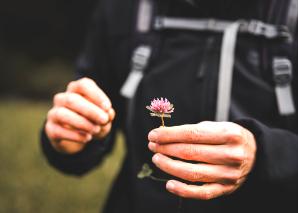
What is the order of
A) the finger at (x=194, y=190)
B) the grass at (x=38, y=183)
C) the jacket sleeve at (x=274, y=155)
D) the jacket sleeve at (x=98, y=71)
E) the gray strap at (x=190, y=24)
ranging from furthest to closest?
A: the grass at (x=38, y=183) < the jacket sleeve at (x=98, y=71) < the gray strap at (x=190, y=24) < the jacket sleeve at (x=274, y=155) < the finger at (x=194, y=190)

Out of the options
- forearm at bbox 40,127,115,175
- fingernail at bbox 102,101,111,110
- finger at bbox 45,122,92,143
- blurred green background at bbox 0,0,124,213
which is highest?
fingernail at bbox 102,101,111,110

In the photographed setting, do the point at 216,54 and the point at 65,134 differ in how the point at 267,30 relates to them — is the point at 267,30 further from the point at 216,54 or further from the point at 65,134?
the point at 65,134

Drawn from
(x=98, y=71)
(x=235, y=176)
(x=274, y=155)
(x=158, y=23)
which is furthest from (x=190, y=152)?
(x=98, y=71)

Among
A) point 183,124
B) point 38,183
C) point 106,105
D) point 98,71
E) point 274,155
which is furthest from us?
point 38,183

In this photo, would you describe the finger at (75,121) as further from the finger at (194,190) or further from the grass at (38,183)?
the grass at (38,183)

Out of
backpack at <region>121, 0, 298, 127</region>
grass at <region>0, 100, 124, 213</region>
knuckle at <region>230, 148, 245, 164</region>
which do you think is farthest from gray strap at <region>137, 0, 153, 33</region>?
grass at <region>0, 100, 124, 213</region>

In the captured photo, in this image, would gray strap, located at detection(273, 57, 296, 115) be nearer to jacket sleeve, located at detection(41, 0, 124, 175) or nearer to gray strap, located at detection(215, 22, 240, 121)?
gray strap, located at detection(215, 22, 240, 121)

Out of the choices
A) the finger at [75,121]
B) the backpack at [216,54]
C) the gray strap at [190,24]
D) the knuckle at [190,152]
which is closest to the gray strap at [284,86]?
the backpack at [216,54]
